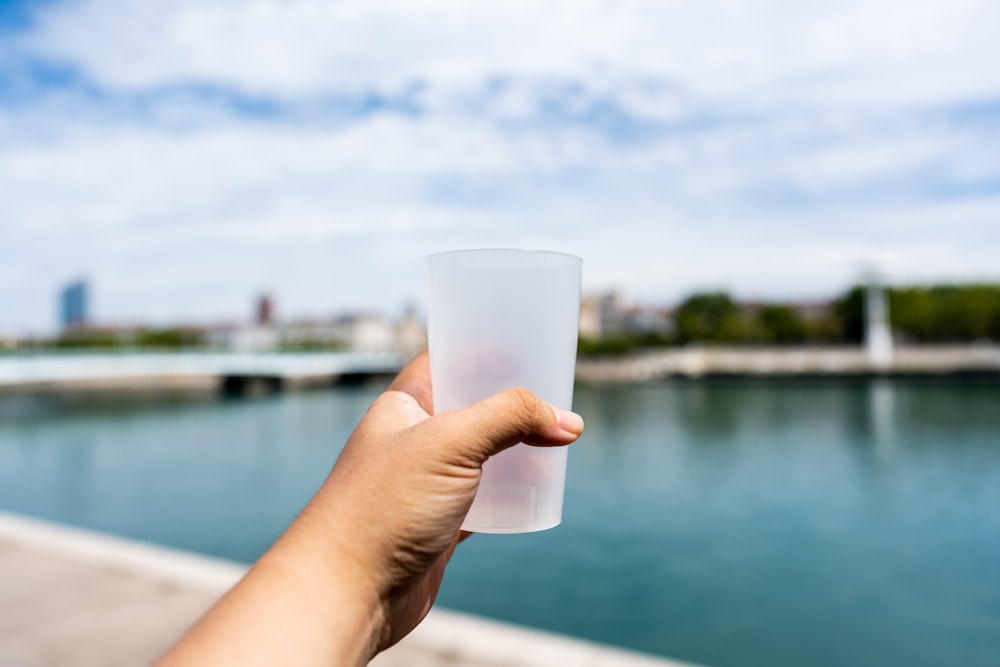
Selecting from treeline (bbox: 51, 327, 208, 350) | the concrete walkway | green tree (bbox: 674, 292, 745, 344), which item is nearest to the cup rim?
the concrete walkway

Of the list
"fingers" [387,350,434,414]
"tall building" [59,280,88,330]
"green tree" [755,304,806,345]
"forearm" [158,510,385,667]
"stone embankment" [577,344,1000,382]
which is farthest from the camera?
"tall building" [59,280,88,330]

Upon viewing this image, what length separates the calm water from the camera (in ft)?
24.1

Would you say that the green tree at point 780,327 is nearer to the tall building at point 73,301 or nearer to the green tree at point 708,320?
the green tree at point 708,320

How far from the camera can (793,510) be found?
40.8 ft

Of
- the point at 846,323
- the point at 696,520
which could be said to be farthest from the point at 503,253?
the point at 846,323

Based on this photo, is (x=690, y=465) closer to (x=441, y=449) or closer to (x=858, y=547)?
(x=858, y=547)

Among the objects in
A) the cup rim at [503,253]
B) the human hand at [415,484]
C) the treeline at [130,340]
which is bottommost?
the treeline at [130,340]

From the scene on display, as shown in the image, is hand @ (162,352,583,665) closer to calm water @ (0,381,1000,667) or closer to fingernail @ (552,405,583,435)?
fingernail @ (552,405,583,435)

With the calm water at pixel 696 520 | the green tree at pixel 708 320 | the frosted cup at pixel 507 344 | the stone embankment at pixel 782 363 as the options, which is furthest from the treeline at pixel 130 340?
the frosted cup at pixel 507 344

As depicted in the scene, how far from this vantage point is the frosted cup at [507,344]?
1.08 m

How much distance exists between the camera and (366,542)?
928mm

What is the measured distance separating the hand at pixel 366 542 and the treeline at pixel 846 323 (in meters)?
56.6

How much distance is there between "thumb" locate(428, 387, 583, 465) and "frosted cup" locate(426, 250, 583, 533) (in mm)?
95

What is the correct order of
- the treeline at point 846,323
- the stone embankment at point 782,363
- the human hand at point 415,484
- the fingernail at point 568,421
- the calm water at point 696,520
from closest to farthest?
the human hand at point 415,484
the fingernail at point 568,421
the calm water at point 696,520
the stone embankment at point 782,363
the treeline at point 846,323
